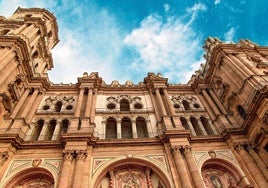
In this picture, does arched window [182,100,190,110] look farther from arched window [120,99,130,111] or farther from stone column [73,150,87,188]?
stone column [73,150,87,188]

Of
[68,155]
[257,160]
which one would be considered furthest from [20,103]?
[257,160]

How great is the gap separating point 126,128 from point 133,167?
4.76 meters

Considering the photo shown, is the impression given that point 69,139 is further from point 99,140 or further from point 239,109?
point 239,109

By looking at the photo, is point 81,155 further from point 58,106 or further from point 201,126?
point 201,126

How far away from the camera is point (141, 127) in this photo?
71.7ft

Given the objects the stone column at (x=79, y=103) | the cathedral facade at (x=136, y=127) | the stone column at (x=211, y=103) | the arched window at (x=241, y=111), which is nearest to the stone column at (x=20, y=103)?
the cathedral facade at (x=136, y=127)

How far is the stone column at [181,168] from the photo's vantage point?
49.5 ft

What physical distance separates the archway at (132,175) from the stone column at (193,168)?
1.66 metres

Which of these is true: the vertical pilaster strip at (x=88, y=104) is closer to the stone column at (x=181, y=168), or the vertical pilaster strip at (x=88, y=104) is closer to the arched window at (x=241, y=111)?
the stone column at (x=181, y=168)

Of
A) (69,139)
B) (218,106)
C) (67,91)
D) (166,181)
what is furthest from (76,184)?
(218,106)

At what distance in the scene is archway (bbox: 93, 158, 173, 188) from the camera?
16.3 m

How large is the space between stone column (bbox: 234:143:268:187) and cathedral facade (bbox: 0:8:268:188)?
62 millimetres

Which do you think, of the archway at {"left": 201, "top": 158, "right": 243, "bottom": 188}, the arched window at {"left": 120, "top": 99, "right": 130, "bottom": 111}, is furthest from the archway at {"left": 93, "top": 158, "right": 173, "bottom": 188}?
the arched window at {"left": 120, "top": 99, "right": 130, "bottom": 111}

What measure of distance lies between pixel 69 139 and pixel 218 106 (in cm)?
1431
